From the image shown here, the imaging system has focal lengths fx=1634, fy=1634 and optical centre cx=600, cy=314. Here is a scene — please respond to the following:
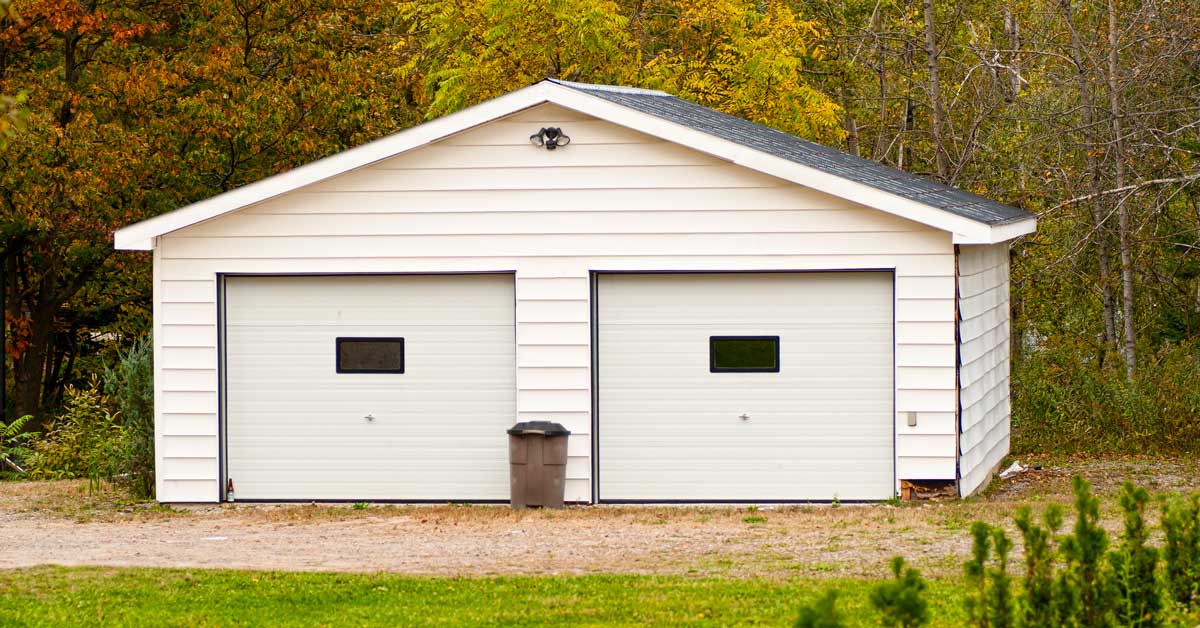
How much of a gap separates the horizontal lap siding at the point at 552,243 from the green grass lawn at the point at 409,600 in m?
4.46

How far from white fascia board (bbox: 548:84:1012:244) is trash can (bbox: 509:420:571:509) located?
111 inches

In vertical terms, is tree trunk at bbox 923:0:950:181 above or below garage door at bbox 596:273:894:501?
above

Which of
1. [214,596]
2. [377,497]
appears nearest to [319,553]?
[214,596]

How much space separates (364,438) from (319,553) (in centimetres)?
331

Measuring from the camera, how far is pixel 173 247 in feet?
49.9

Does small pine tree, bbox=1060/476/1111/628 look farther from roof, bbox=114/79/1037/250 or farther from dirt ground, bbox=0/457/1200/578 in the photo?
roof, bbox=114/79/1037/250

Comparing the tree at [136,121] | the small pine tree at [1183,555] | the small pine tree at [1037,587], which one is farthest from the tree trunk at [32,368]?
the small pine tree at [1037,587]

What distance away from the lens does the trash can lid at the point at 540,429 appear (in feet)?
47.9

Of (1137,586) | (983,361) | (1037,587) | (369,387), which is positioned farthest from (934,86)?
(1037,587)

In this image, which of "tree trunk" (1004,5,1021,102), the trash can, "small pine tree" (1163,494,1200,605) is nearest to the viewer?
"small pine tree" (1163,494,1200,605)

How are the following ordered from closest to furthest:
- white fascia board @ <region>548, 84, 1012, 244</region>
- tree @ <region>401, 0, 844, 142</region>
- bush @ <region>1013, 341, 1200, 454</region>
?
white fascia board @ <region>548, 84, 1012, 244</region> < bush @ <region>1013, 341, 1200, 454</region> < tree @ <region>401, 0, 844, 142</region>

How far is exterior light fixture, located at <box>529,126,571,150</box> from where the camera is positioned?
1473 cm

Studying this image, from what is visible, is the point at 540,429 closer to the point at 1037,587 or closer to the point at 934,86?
the point at 1037,587

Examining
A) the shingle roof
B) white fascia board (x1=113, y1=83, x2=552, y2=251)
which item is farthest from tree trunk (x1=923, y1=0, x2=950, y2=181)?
white fascia board (x1=113, y1=83, x2=552, y2=251)
